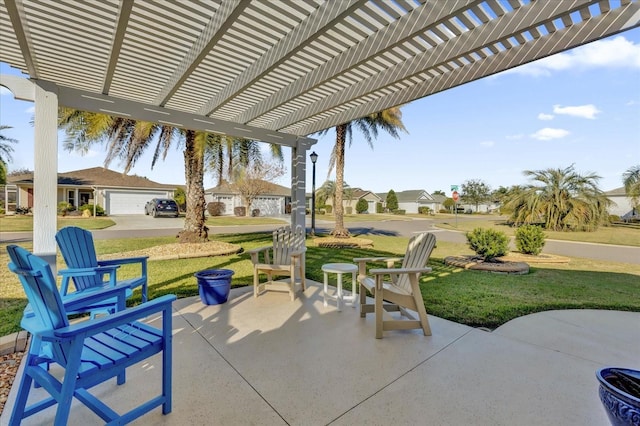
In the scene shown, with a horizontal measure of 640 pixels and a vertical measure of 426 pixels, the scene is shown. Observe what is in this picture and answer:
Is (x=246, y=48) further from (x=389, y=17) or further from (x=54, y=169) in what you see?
(x=54, y=169)

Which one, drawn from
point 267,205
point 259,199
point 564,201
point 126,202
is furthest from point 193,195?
point 267,205

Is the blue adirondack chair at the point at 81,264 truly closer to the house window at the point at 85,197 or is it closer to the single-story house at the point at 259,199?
the single-story house at the point at 259,199

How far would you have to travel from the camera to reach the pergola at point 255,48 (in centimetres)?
249

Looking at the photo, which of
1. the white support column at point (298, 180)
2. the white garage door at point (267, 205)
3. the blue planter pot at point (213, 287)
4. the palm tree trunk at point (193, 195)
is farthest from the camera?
the white garage door at point (267, 205)

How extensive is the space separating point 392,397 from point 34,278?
2404 millimetres

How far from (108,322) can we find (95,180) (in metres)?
29.4

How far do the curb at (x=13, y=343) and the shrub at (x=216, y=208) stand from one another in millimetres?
25090

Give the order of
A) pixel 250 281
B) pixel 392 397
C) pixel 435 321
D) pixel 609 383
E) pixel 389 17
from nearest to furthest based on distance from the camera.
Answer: pixel 609 383
pixel 392 397
pixel 389 17
pixel 435 321
pixel 250 281

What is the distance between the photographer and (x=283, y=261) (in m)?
5.02

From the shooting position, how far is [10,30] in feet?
9.22

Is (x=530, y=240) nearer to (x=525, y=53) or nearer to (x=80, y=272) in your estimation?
(x=525, y=53)

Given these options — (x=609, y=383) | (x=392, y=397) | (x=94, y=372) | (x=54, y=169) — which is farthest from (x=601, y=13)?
(x=54, y=169)

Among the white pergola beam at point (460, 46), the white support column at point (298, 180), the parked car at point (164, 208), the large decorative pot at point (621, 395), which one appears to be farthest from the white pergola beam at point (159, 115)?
the parked car at point (164, 208)

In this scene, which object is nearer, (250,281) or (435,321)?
(435,321)
